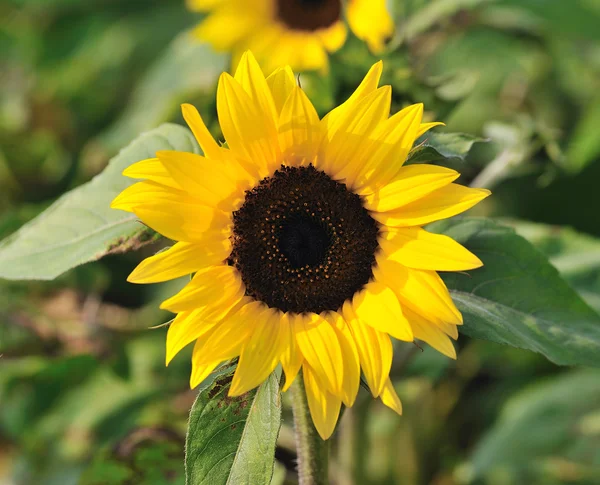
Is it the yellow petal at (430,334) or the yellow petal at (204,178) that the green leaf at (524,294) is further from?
the yellow petal at (204,178)

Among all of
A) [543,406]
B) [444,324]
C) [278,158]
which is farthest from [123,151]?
[543,406]

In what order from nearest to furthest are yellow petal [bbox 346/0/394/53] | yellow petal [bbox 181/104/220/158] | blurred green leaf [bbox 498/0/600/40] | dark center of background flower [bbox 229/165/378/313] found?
yellow petal [bbox 181/104/220/158] < dark center of background flower [bbox 229/165/378/313] < yellow petal [bbox 346/0/394/53] < blurred green leaf [bbox 498/0/600/40]

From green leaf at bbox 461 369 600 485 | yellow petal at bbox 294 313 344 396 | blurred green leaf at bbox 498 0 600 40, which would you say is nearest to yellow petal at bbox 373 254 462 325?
yellow petal at bbox 294 313 344 396

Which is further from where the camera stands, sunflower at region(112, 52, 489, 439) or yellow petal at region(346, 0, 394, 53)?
yellow petal at region(346, 0, 394, 53)

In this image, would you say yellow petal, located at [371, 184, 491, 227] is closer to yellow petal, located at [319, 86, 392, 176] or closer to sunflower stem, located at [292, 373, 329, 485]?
yellow petal, located at [319, 86, 392, 176]

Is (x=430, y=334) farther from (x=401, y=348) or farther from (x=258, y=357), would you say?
(x=401, y=348)

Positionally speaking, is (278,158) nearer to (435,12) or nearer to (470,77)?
(470,77)

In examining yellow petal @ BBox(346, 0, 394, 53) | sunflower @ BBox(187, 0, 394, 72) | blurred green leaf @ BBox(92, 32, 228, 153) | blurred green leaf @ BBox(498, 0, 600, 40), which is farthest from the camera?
blurred green leaf @ BBox(498, 0, 600, 40)
